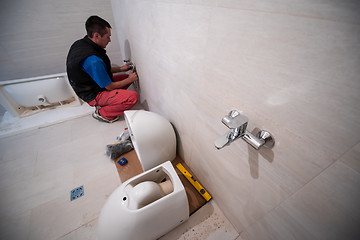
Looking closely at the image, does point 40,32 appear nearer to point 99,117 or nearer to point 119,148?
point 99,117

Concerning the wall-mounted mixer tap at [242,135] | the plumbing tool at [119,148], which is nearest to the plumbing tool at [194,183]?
the plumbing tool at [119,148]

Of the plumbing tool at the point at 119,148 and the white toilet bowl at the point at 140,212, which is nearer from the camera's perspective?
the white toilet bowl at the point at 140,212

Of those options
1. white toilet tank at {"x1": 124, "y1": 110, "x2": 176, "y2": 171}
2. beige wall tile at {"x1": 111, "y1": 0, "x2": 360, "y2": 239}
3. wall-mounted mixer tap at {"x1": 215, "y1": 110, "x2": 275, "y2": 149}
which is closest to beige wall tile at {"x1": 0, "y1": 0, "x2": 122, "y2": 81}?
beige wall tile at {"x1": 111, "y1": 0, "x2": 360, "y2": 239}

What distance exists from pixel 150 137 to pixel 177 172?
436mm

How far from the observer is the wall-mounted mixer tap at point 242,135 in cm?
46

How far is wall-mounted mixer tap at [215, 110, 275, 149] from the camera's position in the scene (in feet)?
1.50

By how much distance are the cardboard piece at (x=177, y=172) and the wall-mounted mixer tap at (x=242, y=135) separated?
2.45ft

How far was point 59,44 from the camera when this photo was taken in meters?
1.67

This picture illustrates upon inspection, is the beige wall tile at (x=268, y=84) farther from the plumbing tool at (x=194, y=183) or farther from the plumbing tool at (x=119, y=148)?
the plumbing tool at (x=119, y=148)

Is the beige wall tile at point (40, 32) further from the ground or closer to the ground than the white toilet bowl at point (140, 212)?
further from the ground

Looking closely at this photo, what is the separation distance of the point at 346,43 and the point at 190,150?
92 centimetres

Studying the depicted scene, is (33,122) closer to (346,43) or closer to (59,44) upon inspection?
(59,44)

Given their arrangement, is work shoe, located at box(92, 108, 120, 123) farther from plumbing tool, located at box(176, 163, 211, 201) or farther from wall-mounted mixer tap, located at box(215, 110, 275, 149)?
wall-mounted mixer tap, located at box(215, 110, 275, 149)

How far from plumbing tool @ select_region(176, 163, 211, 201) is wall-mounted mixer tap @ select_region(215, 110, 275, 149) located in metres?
0.72
